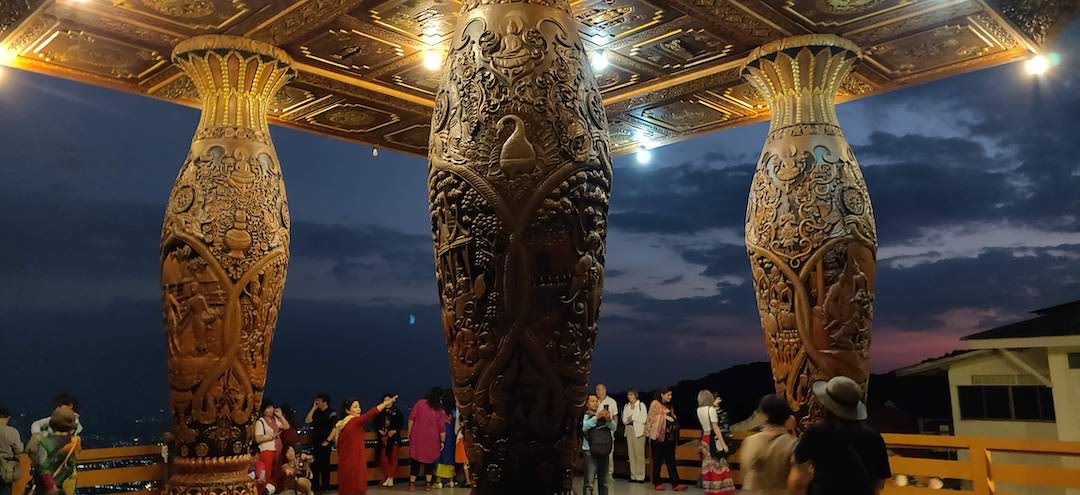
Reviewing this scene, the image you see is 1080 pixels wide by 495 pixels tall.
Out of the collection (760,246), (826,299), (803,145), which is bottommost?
(826,299)

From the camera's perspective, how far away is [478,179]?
2.72 m

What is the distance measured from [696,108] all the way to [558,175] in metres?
6.73

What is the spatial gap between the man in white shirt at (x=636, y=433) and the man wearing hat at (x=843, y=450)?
604 cm

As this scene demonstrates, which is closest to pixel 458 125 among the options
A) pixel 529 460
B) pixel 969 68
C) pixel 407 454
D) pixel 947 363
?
pixel 529 460

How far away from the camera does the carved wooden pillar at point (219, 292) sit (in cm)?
638

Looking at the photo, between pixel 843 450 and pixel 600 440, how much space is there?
14.2 ft

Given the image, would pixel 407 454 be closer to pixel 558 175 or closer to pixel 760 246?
pixel 760 246

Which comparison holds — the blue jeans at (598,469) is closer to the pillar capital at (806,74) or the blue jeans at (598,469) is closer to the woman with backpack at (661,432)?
the woman with backpack at (661,432)

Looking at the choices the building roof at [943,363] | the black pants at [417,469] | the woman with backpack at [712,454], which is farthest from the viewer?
the building roof at [943,363]

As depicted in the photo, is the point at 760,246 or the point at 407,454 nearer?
the point at 760,246

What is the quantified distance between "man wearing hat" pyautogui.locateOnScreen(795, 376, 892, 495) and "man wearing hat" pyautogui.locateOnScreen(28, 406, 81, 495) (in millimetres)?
4456

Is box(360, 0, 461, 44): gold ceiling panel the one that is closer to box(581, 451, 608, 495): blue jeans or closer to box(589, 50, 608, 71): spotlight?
box(589, 50, 608, 71): spotlight

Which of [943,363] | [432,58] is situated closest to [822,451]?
[432,58]

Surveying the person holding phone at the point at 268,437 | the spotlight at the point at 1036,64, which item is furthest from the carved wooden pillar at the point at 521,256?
the spotlight at the point at 1036,64
